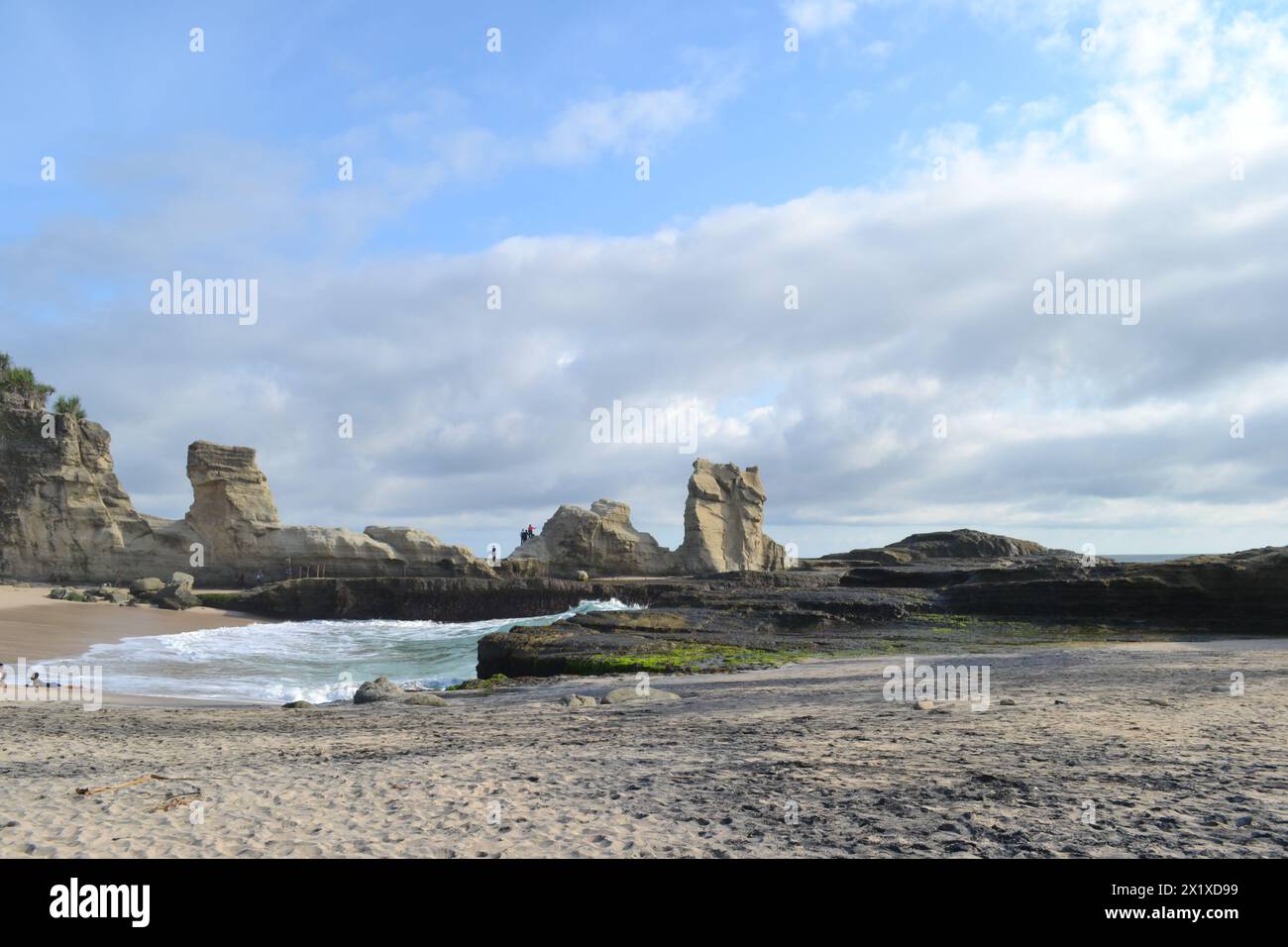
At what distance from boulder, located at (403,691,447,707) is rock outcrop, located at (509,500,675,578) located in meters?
43.3

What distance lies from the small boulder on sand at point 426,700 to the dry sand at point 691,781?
2424mm

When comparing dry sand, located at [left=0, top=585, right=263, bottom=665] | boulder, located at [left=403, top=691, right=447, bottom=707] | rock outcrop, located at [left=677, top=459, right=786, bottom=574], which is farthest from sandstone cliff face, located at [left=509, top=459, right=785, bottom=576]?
boulder, located at [left=403, top=691, right=447, bottom=707]

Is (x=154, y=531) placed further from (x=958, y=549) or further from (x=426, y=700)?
(x=958, y=549)

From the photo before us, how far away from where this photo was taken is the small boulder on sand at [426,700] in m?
15.1

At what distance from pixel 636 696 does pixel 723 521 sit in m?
53.8

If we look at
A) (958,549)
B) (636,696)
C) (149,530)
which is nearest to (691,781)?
(636,696)

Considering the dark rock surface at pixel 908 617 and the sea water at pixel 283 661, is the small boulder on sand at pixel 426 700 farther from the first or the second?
the dark rock surface at pixel 908 617

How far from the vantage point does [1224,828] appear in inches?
215

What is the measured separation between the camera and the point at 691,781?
7438mm

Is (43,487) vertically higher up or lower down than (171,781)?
higher up

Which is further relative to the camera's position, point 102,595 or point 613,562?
point 613,562
